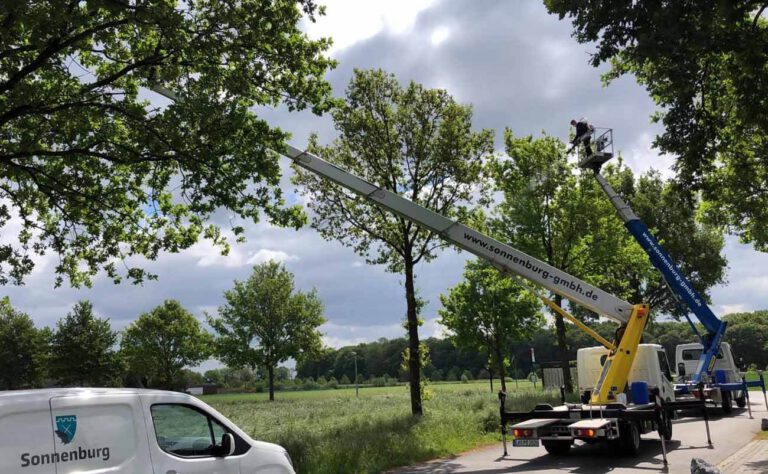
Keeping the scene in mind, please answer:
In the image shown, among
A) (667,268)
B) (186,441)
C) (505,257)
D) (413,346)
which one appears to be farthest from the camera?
(413,346)

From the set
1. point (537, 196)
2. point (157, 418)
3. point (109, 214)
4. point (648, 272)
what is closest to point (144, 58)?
point (109, 214)

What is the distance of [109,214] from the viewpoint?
15805 millimetres

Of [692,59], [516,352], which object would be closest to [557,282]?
[692,59]

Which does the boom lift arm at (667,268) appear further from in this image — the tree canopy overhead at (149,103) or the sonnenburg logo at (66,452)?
the sonnenburg logo at (66,452)

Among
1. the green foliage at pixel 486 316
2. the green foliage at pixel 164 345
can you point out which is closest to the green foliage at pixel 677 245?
the green foliage at pixel 486 316

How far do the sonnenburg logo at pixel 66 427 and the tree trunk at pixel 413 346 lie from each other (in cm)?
1474

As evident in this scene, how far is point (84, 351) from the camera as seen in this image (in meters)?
46.4

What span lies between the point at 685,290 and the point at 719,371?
5.66 m

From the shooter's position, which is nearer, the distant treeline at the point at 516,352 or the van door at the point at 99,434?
the van door at the point at 99,434

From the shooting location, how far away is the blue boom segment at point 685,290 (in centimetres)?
1677

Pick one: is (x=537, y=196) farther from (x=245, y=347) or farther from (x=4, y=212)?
(x=245, y=347)

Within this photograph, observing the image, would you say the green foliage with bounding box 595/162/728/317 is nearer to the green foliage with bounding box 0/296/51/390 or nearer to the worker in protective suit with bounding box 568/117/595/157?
the worker in protective suit with bounding box 568/117/595/157

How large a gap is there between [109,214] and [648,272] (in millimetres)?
23948

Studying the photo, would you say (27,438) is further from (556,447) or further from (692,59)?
(556,447)
